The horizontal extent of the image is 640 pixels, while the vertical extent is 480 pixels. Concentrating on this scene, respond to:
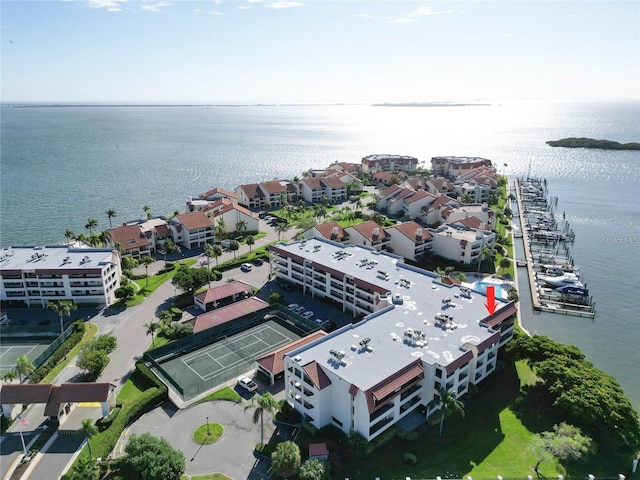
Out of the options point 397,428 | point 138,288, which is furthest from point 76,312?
point 397,428

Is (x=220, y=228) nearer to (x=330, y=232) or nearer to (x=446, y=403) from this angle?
(x=330, y=232)

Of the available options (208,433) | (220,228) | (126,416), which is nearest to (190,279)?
(220,228)

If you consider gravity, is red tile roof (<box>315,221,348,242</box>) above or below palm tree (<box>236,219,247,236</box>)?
above

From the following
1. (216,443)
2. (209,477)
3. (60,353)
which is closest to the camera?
(209,477)

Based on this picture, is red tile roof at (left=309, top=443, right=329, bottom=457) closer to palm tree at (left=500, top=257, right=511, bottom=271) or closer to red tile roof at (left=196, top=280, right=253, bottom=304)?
red tile roof at (left=196, top=280, right=253, bottom=304)

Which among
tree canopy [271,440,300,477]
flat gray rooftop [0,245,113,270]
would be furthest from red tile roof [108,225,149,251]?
tree canopy [271,440,300,477]

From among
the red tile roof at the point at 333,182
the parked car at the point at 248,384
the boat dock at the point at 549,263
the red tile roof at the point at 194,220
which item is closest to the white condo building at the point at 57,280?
the red tile roof at the point at 194,220
